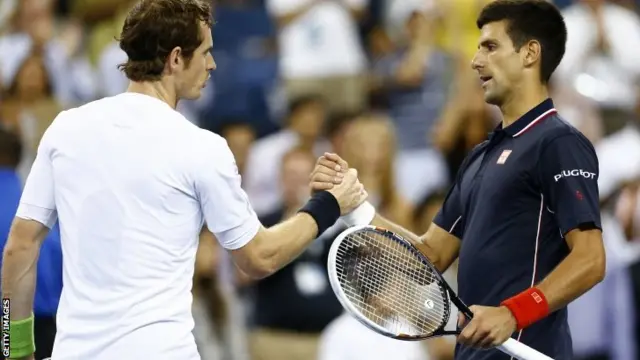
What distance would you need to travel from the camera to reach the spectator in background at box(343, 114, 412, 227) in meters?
8.95

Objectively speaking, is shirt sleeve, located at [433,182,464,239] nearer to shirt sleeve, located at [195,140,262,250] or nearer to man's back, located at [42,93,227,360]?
shirt sleeve, located at [195,140,262,250]

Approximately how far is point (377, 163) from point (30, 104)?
2.72 metres

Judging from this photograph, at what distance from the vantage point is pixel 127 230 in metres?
4.16

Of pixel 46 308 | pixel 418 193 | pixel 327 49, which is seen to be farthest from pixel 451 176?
pixel 46 308

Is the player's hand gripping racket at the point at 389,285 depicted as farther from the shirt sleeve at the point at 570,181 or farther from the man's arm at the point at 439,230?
the shirt sleeve at the point at 570,181

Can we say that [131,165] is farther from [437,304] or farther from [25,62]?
[25,62]

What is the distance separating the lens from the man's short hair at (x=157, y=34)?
4.30 m

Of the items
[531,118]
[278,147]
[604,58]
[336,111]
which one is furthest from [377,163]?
[531,118]

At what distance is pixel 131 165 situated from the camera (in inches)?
165

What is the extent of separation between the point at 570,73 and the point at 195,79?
20.7 feet

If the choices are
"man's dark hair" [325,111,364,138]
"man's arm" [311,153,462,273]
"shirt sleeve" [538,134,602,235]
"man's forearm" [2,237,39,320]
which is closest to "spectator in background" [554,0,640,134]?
"man's dark hair" [325,111,364,138]

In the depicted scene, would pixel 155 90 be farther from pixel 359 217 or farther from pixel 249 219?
pixel 359 217

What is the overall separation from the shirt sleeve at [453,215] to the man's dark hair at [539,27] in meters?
0.56

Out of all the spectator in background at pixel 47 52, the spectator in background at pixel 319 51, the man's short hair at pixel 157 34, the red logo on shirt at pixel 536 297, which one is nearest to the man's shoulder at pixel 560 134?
the red logo on shirt at pixel 536 297
